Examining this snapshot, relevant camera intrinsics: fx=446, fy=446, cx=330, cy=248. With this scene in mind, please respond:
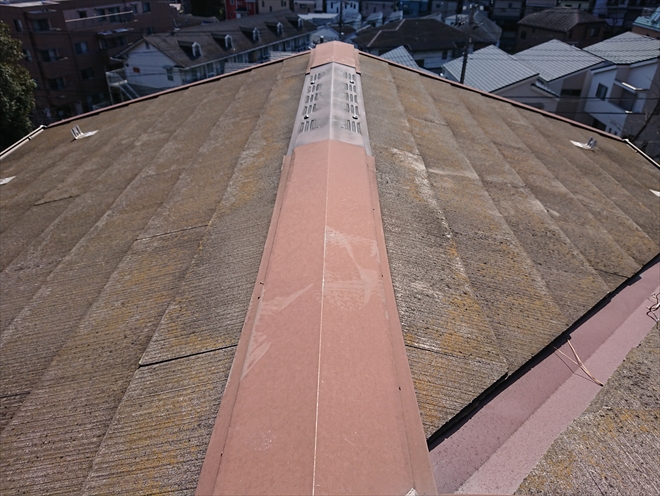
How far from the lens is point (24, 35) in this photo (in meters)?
30.8

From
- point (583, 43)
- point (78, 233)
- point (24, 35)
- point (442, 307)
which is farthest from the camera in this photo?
point (583, 43)

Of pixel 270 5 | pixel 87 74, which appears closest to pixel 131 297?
pixel 87 74

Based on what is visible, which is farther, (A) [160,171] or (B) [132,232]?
(A) [160,171]

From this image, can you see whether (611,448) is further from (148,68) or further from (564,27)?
(564,27)

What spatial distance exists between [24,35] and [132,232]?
3371cm

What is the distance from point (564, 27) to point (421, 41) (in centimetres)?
1446

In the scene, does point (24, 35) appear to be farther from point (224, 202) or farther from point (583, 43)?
point (583, 43)

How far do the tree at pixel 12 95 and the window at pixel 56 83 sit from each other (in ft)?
53.7

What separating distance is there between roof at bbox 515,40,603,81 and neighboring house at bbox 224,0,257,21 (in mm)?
36847

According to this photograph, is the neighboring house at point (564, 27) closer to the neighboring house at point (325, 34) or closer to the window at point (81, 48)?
the neighboring house at point (325, 34)

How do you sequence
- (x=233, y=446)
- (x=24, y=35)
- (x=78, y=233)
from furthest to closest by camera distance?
(x=24, y=35) < (x=78, y=233) < (x=233, y=446)

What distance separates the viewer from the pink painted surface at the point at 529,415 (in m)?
3.52

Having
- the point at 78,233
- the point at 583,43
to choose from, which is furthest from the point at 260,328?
the point at 583,43

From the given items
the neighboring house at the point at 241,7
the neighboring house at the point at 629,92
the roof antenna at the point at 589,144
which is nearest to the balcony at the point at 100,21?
the neighboring house at the point at 241,7
